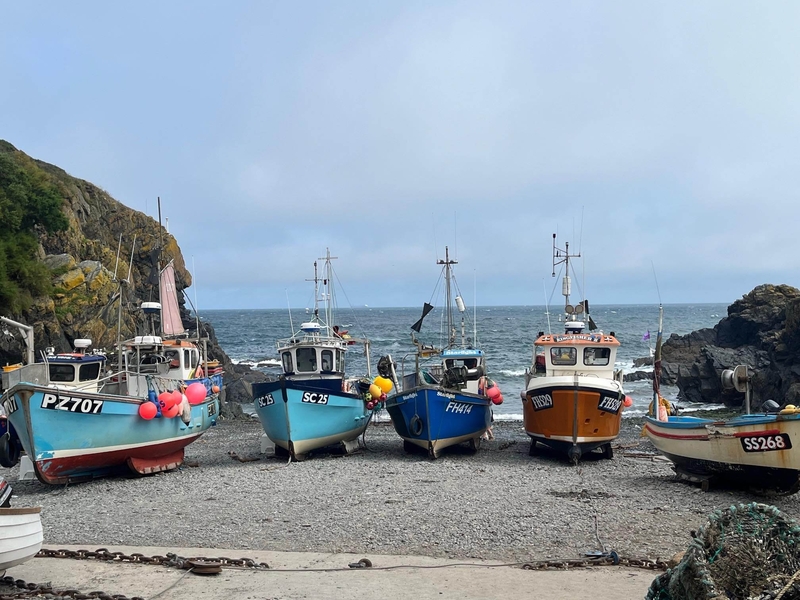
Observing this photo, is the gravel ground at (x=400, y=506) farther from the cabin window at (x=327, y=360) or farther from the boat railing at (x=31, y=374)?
the cabin window at (x=327, y=360)

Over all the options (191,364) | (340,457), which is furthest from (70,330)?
(340,457)

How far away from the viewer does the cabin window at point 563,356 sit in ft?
59.2

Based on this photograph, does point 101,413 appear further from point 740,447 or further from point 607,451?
point 740,447

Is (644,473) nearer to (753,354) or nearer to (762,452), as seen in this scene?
(762,452)

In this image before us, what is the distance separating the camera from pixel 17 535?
23.8 ft

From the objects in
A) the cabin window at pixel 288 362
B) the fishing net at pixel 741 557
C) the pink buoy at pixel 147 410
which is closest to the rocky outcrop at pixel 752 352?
the cabin window at pixel 288 362

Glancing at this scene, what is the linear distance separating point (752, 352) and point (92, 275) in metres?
36.5

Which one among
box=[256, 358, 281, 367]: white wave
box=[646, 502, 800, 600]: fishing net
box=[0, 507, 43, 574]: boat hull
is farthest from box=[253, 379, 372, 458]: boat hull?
box=[256, 358, 281, 367]: white wave

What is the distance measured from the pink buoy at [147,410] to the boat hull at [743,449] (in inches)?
407

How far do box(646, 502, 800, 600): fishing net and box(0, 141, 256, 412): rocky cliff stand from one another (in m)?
22.5

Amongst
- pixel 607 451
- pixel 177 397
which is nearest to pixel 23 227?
pixel 177 397

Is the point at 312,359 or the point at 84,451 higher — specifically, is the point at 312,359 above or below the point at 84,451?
above

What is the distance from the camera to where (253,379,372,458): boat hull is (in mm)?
16469

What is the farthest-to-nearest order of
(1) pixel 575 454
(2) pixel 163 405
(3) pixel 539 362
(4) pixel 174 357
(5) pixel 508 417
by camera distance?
(5) pixel 508 417, (4) pixel 174 357, (3) pixel 539 362, (1) pixel 575 454, (2) pixel 163 405
